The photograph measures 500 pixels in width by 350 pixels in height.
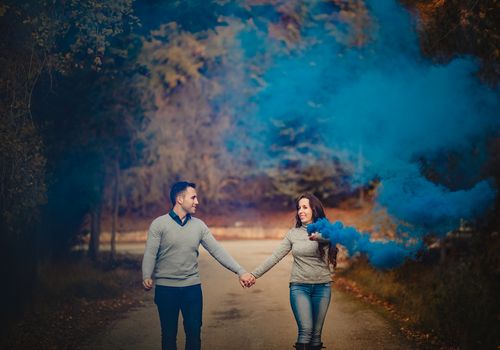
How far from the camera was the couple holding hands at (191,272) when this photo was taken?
6305 mm

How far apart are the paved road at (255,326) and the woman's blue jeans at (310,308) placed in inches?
83.2

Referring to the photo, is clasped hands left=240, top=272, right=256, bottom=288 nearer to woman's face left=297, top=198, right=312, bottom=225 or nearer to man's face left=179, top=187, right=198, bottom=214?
woman's face left=297, top=198, right=312, bottom=225

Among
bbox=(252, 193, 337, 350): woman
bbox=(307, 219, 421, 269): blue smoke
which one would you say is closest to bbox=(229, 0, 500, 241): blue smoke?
bbox=(307, 219, 421, 269): blue smoke

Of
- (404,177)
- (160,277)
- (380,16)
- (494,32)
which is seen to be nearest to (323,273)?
(160,277)

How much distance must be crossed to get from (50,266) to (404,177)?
958cm

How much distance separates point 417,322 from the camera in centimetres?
981

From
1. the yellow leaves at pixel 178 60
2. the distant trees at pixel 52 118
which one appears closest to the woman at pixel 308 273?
the distant trees at pixel 52 118

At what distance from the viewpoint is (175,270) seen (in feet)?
20.7

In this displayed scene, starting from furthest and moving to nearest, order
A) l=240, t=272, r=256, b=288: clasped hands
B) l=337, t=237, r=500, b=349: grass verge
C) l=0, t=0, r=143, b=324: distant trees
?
l=0, t=0, r=143, b=324: distant trees → l=337, t=237, r=500, b=349: grass verge → l=240, t=272, r=256, b=288: clasped hands

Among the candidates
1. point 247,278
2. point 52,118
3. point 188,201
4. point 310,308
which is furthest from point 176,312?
point 52,118

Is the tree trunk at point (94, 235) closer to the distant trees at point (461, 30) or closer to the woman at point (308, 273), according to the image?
the distant trees at point (461, 30)

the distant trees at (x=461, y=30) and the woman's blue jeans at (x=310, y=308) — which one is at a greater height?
the distant trees at (x=461, y=30)

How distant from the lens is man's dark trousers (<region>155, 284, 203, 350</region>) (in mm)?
6293

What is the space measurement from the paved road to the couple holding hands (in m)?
2.14
